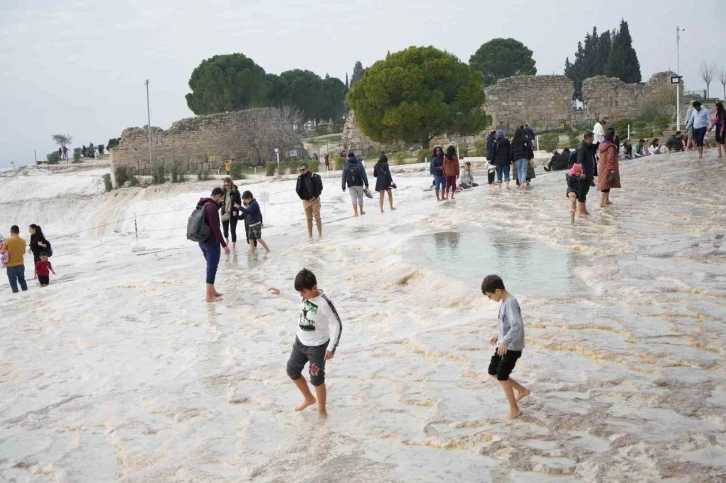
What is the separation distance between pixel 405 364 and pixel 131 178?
38.4m

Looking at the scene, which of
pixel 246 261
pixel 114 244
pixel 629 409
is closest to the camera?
pixel 629 409

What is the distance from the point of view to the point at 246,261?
44.5ft

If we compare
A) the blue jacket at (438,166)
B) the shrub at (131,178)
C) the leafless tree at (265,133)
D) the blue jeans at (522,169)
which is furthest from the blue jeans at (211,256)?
the leafless tree at (265,133)

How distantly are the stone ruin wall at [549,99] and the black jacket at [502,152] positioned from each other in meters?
29.4

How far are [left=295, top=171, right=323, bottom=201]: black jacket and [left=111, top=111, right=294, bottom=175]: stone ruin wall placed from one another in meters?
35.0

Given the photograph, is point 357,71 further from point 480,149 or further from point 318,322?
point 318,322

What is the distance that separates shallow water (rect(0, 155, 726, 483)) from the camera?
16.8 ft

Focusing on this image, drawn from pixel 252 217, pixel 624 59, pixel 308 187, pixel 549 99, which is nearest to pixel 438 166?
pixel 308 187

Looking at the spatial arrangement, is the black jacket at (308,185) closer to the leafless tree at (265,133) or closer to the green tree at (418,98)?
the green tree at (418,98)

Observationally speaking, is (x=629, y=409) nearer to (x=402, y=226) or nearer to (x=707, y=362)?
(x=707, y=362)

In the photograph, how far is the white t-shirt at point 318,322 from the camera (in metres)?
5.88

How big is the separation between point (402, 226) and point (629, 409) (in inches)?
373

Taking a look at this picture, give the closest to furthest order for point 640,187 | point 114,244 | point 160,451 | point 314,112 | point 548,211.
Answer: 1. point 160,451
2. point 548,211
3. point 640,187
4. point 114,244
5. point 314,112

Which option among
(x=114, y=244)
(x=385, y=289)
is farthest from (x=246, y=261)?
(x=114, y=244)
